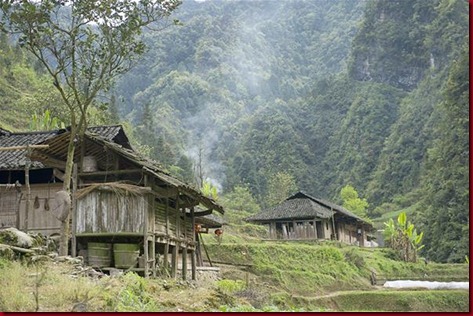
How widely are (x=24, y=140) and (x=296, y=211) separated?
91.0 ft

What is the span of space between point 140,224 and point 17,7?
23.2ft

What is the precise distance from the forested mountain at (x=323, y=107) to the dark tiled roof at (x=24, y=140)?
89.2 ft

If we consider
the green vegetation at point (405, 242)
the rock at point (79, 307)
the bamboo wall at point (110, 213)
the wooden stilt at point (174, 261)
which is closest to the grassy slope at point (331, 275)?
the green vegetation at point (405, 242)

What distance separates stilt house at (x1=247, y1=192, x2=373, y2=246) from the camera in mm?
45062

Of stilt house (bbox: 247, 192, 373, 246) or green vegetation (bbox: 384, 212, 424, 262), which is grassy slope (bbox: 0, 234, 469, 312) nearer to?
green vegetation (bbox: 384, 212, 424, 262)

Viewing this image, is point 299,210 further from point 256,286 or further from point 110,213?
point 110,213

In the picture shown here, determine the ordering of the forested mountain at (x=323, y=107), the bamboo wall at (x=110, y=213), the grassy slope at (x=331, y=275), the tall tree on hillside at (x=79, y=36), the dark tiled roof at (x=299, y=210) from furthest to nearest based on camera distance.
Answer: the forested mountain at (x=323, y=107) < the dark tiled roof at (x=299, y=210) < the grassy slope at (x=331, y=275) < the bamboo wall at (x=110, y=213) < the tall tree on hillside at (x=79, y=36)

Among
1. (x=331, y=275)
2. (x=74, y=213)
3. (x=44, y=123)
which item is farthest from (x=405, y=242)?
(x=74, y=213)

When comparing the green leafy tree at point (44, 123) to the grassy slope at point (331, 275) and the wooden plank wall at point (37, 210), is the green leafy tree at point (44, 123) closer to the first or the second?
Result: the grassy slope at point (331, 275)

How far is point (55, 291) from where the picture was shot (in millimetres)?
10578

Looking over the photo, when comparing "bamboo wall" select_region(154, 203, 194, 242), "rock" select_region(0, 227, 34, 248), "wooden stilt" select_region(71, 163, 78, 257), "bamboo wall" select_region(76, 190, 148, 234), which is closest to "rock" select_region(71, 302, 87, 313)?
"rock" select_region(0, 227, 34, 248)

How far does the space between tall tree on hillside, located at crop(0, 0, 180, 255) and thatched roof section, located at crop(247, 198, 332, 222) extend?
2931cm

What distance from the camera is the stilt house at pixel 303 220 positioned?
4506 centimetres

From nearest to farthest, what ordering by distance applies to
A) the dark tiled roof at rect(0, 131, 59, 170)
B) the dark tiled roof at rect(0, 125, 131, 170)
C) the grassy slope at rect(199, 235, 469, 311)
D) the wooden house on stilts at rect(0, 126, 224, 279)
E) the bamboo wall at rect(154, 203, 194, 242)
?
the wooden house on stilts at rect(0, 126, 224, 279) → the dark tiled roof at rect(0, 131, 59, 170) → the dark tiled roof at rect(0, 125, 131, 170) → the bamboo wall at rect(154, 203, 194, 242) → the grassy slope at rect(199, 235, 469, 311)
